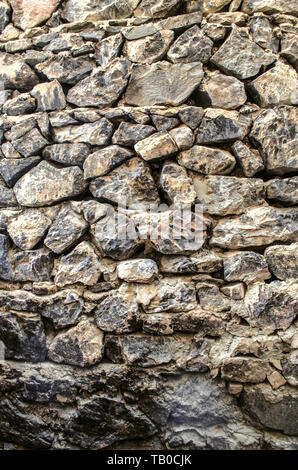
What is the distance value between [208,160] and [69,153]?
2.32 ft

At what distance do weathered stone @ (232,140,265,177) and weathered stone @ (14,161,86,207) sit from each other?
776 mm

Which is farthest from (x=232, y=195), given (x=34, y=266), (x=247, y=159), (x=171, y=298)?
(x=34, y=266)

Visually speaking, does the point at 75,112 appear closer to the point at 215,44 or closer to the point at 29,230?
the point at 29,230

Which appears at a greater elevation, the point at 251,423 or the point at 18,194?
the point at 18,194

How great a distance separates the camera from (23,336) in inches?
65.0

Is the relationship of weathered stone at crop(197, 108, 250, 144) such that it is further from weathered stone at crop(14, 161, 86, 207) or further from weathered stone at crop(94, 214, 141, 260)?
weathered stone at crop(14, 161, 86, 207)

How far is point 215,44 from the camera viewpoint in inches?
66.1

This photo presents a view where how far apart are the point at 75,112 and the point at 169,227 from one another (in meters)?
0.79

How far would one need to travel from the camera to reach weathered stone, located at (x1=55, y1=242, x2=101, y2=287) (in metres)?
1.62

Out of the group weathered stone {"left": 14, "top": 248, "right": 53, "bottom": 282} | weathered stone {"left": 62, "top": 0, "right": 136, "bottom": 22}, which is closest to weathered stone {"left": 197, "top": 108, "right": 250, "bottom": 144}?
weathered stone {"left": 62, "top": 0, "right": 136, "bottom": 22}

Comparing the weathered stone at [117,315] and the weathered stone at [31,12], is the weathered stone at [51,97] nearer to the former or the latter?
the weathered stone at [31,12]

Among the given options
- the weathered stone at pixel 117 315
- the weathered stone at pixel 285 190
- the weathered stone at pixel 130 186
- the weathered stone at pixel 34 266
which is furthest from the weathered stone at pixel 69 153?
the weathered stone at pixel 285 190

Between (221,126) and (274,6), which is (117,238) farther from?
(274,6)
